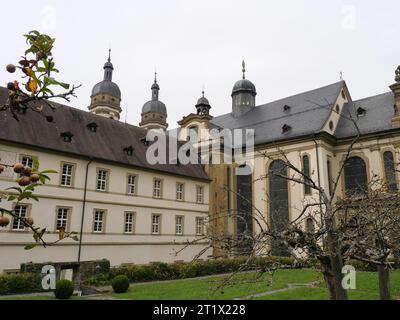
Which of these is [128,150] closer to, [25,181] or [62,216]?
[62,216]

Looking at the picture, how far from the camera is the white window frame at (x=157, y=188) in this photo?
28.0 metres

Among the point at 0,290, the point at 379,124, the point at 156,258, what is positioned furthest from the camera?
the point at 379,124

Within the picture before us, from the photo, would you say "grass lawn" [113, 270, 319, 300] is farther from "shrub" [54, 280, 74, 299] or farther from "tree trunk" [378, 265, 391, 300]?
"tree trunk" [378, 265, 391, 300]

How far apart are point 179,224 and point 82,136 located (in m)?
11.1

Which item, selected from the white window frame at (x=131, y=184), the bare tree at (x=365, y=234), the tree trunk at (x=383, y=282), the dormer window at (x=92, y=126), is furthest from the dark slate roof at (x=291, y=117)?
the bare tree at (x=365, y=234)

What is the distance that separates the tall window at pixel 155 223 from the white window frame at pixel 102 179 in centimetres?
500

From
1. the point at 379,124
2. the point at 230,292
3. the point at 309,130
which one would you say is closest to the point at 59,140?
the point at 230,292

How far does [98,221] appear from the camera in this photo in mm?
23672

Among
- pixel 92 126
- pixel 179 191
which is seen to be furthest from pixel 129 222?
pixel 92 126

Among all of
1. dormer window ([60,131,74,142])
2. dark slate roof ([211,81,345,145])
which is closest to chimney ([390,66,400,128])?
dark slate roof ([211,81,345,145])
